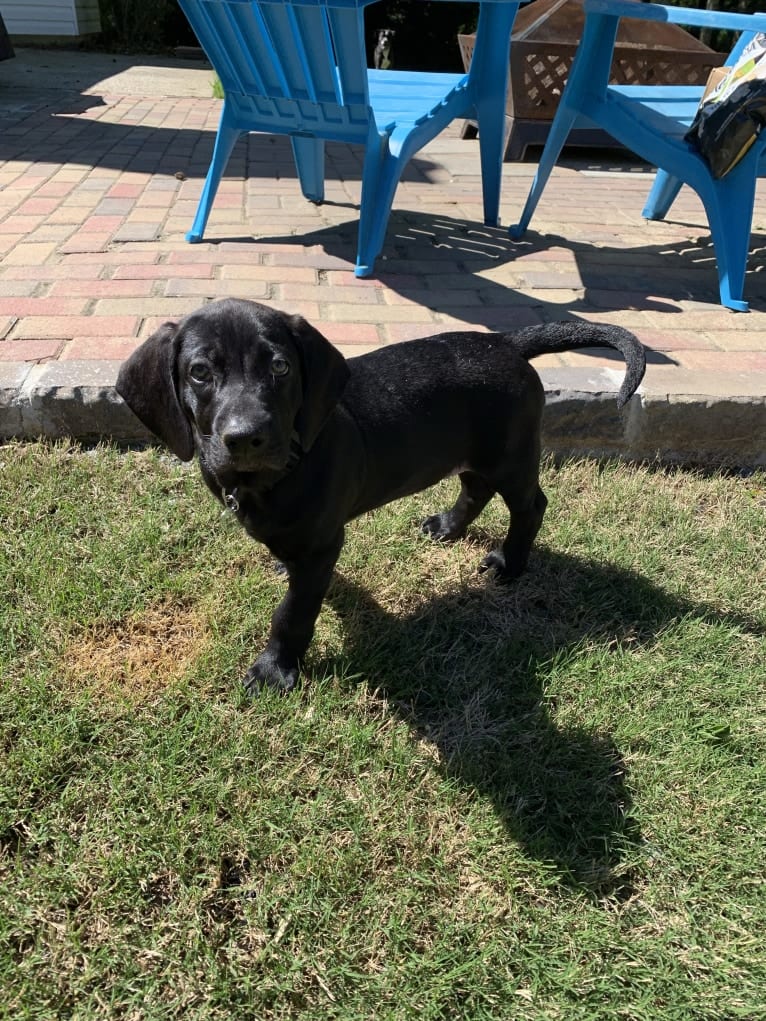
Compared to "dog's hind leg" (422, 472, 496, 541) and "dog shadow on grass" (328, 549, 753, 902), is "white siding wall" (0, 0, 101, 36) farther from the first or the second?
"dog shadow on grass" (328, 549, 753, 902)

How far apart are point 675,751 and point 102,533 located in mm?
1971

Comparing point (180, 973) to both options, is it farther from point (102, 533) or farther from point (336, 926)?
point (102, 533)

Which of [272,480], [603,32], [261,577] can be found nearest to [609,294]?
[603,32]

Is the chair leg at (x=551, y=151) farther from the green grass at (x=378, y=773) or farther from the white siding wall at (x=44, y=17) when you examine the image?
the white siding wall at (x=44, y=17)

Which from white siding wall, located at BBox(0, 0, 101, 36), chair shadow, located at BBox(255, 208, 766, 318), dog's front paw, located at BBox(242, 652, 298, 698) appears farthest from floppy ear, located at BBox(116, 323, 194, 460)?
white siding wall, located at BBox(0, 0, 101, 36)

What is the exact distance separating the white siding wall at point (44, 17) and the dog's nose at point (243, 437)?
17.5m

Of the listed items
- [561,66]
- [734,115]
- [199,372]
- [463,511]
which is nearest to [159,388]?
[199,372]

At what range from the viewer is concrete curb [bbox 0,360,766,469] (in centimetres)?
297

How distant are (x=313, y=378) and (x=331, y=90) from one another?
2877 millimetres

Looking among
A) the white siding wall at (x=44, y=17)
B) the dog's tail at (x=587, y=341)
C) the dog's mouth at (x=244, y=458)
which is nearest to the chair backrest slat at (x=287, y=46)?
the dog's tail at (x=587, y=341)

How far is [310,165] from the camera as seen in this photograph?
5.22 m

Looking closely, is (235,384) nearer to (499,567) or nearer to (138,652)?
(138,652)

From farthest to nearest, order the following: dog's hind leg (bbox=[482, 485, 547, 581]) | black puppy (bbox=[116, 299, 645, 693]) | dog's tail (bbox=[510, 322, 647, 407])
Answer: dog's hind leg (bbox=[482, 485, 547, 581]) < dog's tail (bbox=[510, 322, 647, 407]) < black puppy (bbox=[116, 299, 645, 693])

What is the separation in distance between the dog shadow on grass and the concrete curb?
739 mm
